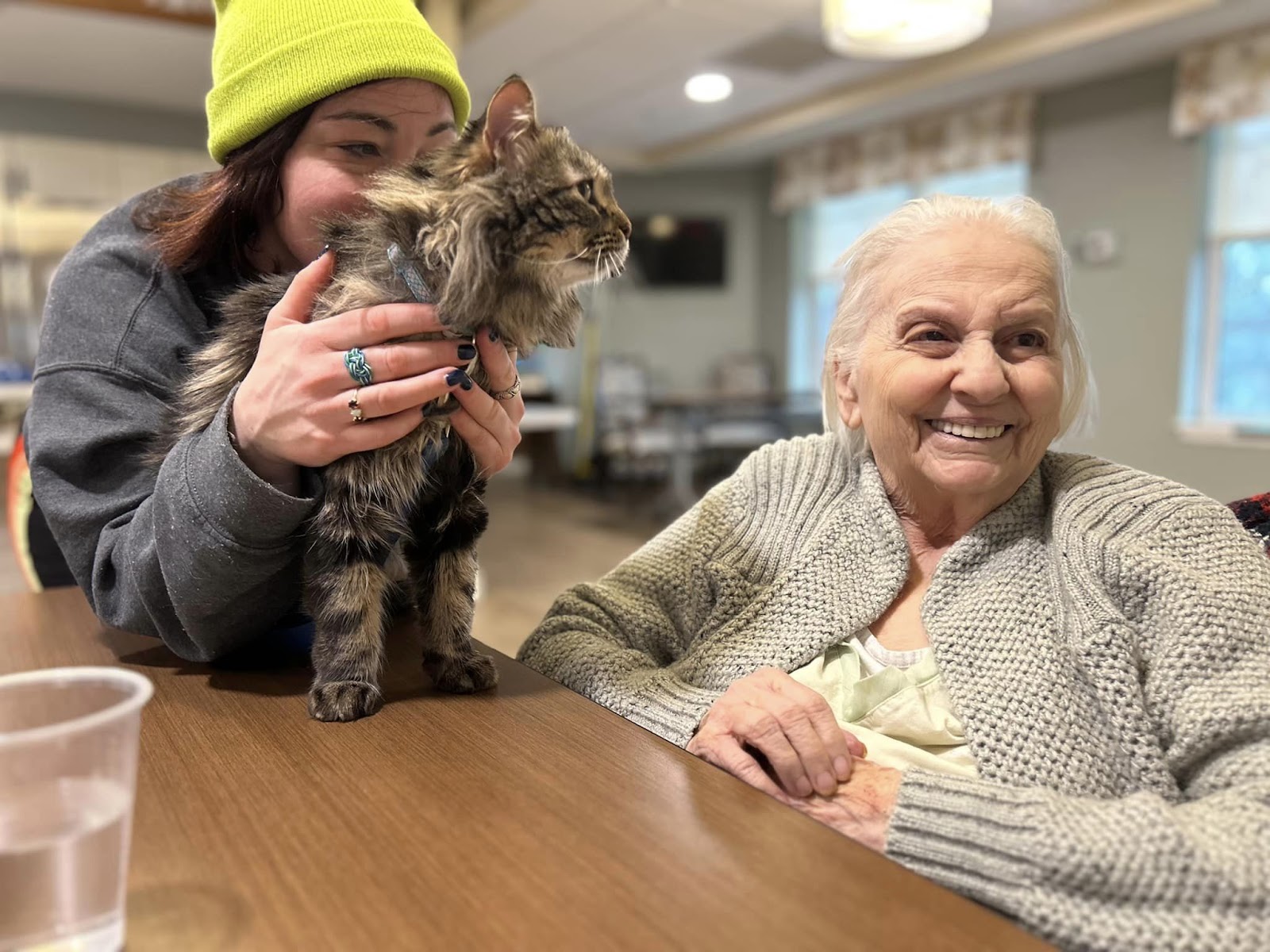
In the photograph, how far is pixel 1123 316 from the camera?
6.03 m

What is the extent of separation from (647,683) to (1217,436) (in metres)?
5.75

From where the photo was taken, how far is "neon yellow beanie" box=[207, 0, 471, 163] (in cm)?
106

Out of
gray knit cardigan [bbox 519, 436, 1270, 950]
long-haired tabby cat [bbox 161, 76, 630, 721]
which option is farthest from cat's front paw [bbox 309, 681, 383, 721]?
gray knit cardigan [bbox 519, 436, 1270, 950]

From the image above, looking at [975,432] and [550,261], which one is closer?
[550,261]

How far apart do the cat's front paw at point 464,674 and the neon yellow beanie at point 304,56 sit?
27.3 inches

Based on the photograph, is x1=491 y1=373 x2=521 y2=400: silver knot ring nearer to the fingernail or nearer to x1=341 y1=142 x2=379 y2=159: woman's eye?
the fingernail

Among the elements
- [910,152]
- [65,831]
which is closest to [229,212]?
[65,831]

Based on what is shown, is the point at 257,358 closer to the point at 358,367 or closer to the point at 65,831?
the point at 358,367

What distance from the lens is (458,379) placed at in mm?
936

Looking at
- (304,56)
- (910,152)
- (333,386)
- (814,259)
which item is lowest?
(333,386)

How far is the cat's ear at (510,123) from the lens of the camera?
37.0 inches

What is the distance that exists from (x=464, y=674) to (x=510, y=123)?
2.04 ft

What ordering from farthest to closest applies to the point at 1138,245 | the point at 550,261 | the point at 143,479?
the point at 1138,245, the point at 143,479, the point at 550,261

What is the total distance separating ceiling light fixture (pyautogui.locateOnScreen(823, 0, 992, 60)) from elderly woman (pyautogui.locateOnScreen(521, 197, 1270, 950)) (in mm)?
2365
